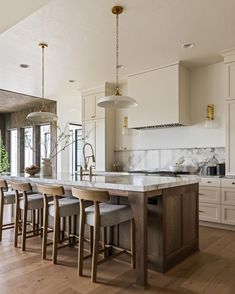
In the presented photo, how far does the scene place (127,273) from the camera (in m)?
2.54

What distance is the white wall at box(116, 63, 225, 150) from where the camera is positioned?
4.70 meters

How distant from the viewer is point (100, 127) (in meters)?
6.07

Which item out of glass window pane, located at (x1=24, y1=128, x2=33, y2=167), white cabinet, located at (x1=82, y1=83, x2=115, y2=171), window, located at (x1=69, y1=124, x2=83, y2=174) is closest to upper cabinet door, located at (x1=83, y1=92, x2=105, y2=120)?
white cabinet, located at (x1=82, y1=83, x2=115, y2=171)

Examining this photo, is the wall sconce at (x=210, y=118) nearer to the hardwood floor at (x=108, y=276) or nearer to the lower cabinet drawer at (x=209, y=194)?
the lower cabinet drawer at (x=209, y=194)

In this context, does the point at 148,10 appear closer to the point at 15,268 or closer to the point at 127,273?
the point at 127,273

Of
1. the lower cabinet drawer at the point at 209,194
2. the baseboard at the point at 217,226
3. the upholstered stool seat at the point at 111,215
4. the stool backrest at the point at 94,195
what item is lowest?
the baseboard at the point at 217,226

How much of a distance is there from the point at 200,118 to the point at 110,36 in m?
2.32

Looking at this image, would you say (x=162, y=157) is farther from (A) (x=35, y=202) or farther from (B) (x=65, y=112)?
(B) (x=65, y=112)

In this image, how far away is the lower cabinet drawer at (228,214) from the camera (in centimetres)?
397

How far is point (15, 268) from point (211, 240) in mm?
Answer: 2505

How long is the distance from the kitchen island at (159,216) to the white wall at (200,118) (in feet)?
6.44

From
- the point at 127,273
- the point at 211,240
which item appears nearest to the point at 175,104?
the point at 211,240

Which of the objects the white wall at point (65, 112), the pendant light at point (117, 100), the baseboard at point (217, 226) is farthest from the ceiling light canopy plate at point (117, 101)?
the white wall at point (65, 112)

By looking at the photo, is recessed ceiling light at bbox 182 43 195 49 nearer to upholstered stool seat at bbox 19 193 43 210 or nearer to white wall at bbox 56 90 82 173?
upholstered stool seat at bbox 19 193 43 210
